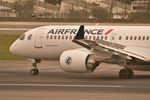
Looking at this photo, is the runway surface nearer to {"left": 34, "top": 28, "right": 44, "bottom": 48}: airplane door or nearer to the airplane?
the airplane

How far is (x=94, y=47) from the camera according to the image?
31.9m

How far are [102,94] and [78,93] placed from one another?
0.90 metres

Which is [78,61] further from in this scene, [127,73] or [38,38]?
[38,38]

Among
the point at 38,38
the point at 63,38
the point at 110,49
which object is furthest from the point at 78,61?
the point at 38,38

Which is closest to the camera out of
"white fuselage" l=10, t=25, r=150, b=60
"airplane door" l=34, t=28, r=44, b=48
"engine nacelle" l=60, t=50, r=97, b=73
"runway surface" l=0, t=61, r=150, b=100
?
"runway surface" l=0, t=61, r=150, b=100

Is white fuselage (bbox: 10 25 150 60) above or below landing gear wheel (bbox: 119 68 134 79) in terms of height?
above

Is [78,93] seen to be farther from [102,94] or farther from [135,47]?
[135,47]

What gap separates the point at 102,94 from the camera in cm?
2409

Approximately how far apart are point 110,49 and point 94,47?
750mm

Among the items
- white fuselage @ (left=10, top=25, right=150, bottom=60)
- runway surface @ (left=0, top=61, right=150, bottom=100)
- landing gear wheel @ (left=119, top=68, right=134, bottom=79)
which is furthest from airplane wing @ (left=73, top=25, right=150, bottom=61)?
runway surface @ (left=0, top=61, right=150, bottom=100)

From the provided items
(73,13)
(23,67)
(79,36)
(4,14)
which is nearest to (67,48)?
(79,36)

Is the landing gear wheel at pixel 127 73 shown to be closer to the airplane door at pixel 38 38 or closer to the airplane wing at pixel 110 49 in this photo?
the airplane wing at pixel 110 49

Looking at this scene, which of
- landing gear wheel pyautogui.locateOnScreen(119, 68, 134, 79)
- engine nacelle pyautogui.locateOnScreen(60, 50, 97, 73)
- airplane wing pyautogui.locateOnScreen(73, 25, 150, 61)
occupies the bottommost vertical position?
landing gear wheel pyautogui.locateOnScreen(119, 68, 134, 79)

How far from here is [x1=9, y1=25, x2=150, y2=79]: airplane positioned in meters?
31.9
